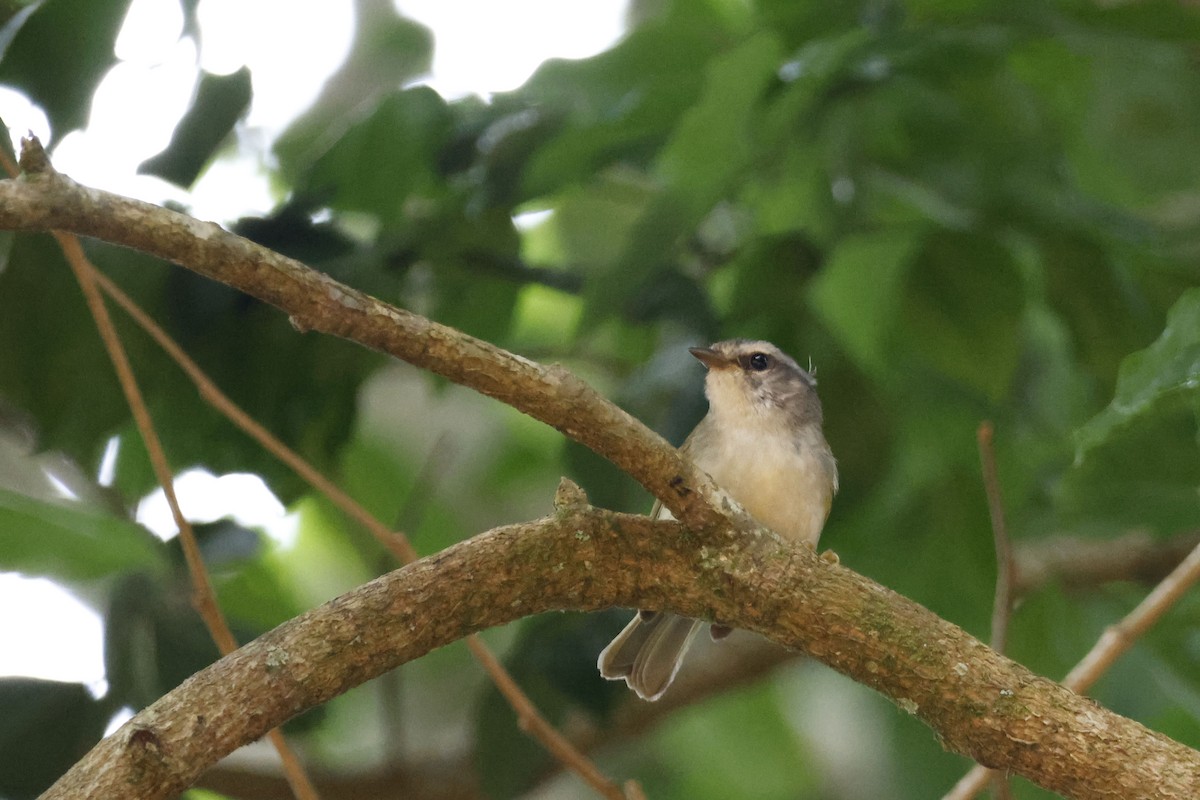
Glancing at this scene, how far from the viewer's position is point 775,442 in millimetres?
3611

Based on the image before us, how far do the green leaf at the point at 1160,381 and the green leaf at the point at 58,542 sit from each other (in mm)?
1966

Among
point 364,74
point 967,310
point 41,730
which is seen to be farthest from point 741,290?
point 364,74

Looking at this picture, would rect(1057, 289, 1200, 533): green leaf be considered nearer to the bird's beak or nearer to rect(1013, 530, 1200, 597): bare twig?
rect(1013, 530, 1200, 597): bare twig

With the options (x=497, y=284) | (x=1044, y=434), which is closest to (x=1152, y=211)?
(x=1044, y=434)

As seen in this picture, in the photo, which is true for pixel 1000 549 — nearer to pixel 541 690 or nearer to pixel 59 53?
pixel 541 690

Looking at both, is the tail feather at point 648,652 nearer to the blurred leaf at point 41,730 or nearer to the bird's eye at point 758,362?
the bird's eye at point 758,362

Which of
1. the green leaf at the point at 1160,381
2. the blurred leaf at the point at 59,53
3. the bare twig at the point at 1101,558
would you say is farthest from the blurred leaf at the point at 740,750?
the blurred leaf at the point at 59,53

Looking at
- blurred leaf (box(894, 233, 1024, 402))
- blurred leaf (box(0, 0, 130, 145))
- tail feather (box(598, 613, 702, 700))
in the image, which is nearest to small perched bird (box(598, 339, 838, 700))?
tail feather (box(598, 613, 702, 700))

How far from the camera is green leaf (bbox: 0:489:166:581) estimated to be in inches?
102

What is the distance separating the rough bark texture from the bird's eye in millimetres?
1562

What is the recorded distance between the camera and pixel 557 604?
2148 mm

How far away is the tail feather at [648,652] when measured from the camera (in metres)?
3.27

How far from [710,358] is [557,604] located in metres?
1.44

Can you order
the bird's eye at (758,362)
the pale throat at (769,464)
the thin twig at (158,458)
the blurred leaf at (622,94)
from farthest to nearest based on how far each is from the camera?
the bird's eye at (758,362), the pale throat at (769,464), the blurred leaf at (622,94), the thin twig at (158,458)
